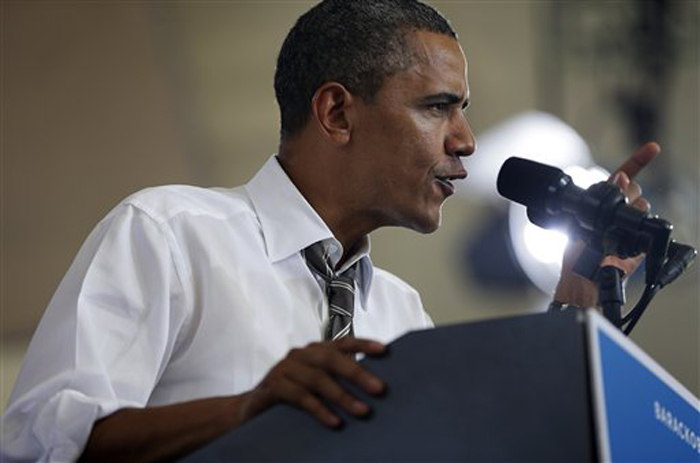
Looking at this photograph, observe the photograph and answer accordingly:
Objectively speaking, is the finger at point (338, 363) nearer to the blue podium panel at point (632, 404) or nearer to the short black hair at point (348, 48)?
the blue podium panel at point (632, 404)

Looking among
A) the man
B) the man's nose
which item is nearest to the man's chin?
the man

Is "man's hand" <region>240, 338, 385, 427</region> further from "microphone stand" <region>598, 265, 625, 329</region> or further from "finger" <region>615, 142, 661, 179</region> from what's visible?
"finger" <region>615, 142, 661, 179</region>

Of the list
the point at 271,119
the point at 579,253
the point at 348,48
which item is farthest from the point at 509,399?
the point at 271,119

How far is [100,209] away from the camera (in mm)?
4273

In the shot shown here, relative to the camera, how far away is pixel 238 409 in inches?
50.0

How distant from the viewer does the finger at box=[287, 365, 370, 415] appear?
109 cm

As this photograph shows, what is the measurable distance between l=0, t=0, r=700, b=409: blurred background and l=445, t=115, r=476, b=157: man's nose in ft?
7.54

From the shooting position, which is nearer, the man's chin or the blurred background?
the man's chin

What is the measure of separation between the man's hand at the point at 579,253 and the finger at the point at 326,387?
690 millimetres

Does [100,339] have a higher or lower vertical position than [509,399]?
lower

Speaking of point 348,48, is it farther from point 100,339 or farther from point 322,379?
point 322,379

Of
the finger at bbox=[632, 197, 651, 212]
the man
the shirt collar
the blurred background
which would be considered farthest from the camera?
the blurred background

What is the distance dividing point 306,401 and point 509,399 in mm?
185

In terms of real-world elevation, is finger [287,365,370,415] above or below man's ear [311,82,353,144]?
below
